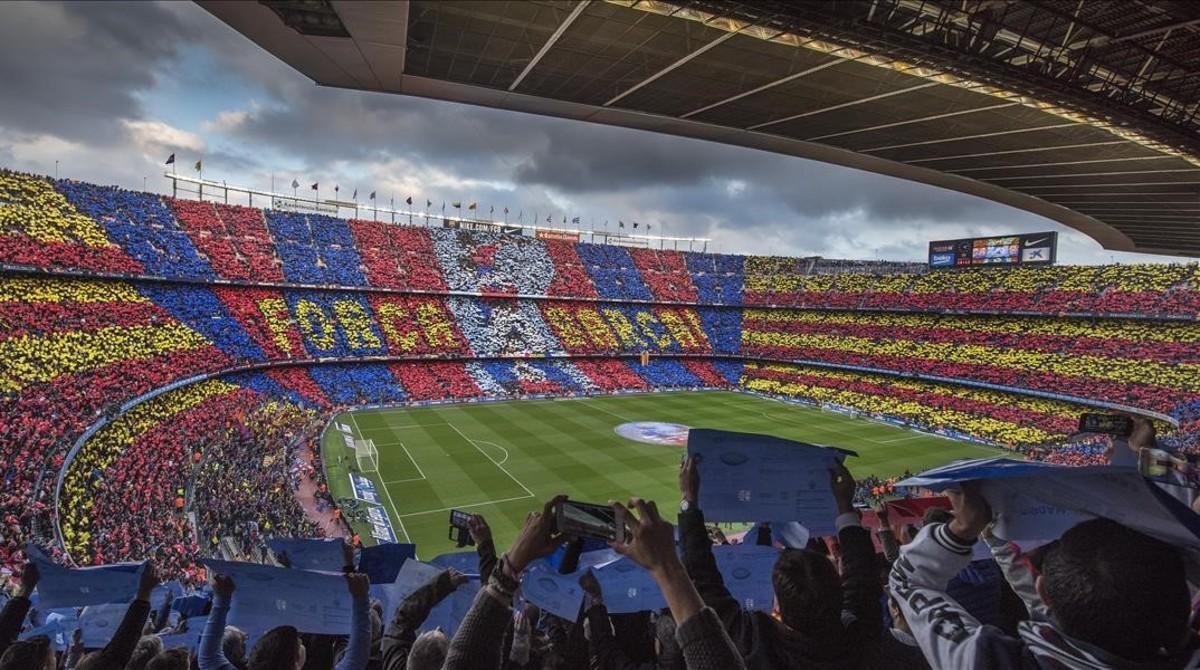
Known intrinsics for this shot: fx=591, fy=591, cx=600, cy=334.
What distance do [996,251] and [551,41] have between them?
58099 millimetres

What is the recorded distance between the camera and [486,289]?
2291 inches

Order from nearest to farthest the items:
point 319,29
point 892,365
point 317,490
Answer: point 319,29
point 317,490
point 892,365

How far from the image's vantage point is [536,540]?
2.88 metres

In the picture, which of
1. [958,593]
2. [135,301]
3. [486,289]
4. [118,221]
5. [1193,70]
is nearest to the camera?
[958,593]

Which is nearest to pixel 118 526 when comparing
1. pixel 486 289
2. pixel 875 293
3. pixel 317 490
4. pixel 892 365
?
pixel 317 490

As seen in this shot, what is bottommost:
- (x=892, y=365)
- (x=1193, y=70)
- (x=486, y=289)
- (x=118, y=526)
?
(x=118, y=526)

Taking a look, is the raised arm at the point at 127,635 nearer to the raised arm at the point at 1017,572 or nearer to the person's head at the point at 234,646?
the person's head at the point at 234,646

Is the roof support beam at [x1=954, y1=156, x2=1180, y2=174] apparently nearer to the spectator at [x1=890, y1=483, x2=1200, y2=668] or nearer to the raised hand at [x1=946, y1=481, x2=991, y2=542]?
the raised hand at [x1=946, y1=481, x2=991, y2=542]

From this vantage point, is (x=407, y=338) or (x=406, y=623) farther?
(x=407, y=338)

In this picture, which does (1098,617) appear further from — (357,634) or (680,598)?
(357,634)

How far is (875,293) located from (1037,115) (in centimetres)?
5431

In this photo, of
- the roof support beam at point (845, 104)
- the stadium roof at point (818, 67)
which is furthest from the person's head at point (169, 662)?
the roof support beam at point (845, 104)

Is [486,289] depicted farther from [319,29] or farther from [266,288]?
[319,29]

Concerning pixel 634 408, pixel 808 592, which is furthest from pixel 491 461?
pixel 808 592
